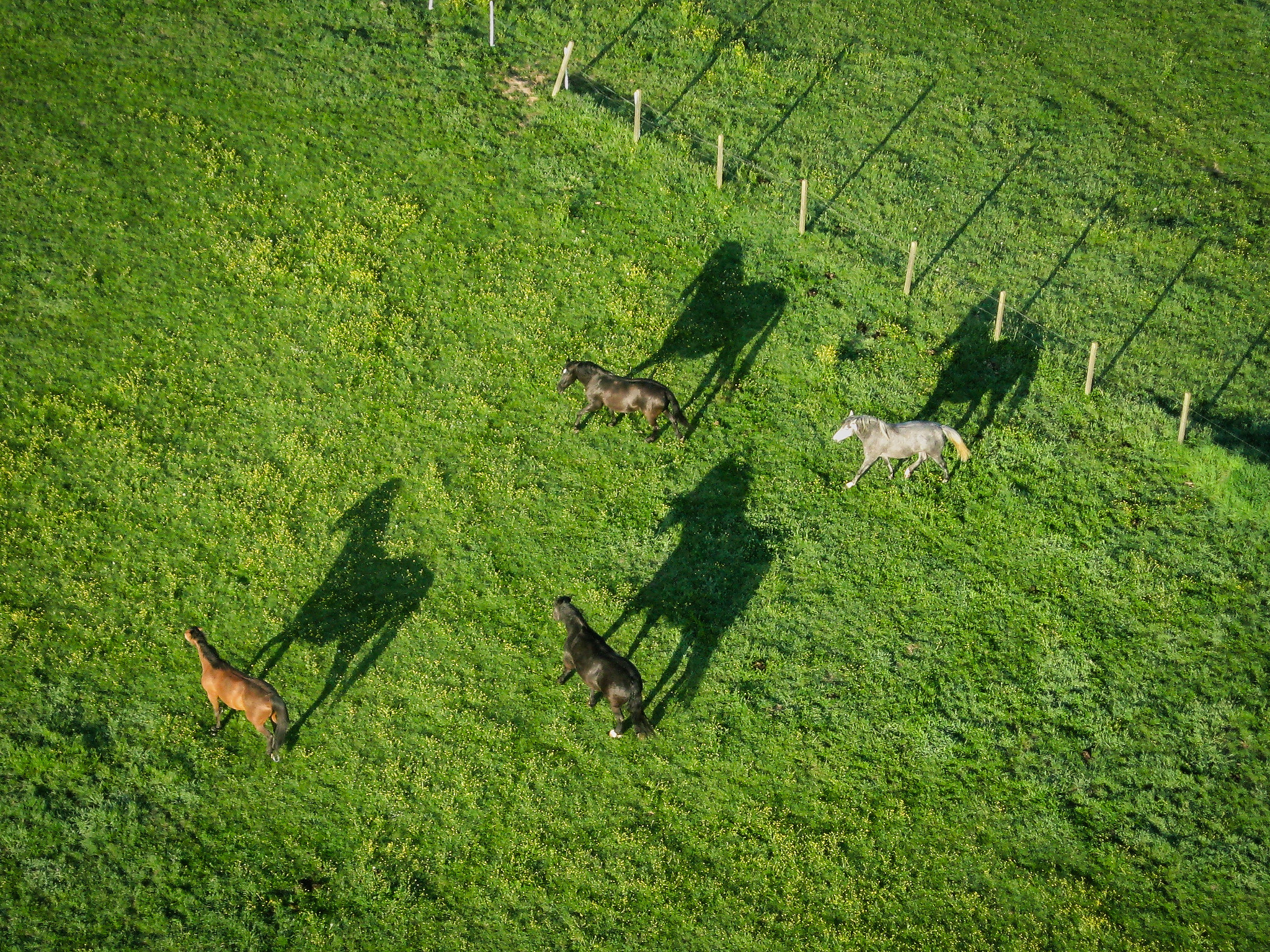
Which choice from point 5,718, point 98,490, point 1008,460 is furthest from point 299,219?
point 1008,460

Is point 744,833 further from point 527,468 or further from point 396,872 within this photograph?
point 527,468

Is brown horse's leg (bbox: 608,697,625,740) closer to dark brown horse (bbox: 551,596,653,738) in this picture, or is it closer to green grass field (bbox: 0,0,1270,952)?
dark brown horse (bbox: 551,596,653,738)

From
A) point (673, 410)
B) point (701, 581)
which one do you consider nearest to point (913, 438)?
point (673, 410)

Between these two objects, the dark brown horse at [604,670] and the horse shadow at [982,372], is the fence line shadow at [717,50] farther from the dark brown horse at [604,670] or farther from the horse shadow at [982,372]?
the dark brown horse at [604,670]

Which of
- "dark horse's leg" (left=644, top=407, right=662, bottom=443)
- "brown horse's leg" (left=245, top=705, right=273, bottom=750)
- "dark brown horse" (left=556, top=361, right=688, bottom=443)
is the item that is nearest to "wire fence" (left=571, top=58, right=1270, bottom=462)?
"dark brown horse" (left=556, top=361, right=688, bottom=443)

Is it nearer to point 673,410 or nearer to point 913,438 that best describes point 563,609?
point 673,410
